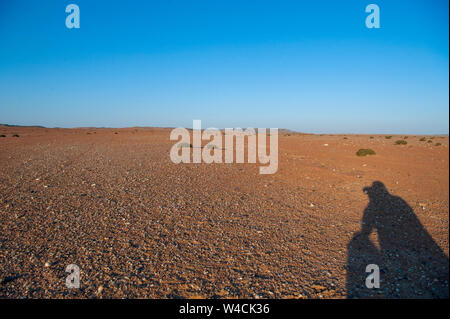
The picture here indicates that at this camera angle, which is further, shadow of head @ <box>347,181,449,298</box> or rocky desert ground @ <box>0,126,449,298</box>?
rocky desert ground @ <box>0,126,449,298</box>

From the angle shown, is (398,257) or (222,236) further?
(222,236)

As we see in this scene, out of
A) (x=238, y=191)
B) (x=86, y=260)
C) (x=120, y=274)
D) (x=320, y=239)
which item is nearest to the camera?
(x=120, y=274)

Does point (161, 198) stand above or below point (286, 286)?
above

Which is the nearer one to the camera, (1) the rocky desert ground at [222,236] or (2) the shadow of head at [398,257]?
(2) the shadow of head at [398,257]

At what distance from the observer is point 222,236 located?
5207 millimetres

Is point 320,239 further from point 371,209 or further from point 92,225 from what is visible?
point 92,225

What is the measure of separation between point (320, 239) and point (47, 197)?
745cm

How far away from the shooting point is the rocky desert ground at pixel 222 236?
3.51 m

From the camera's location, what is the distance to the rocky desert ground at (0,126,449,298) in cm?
351
